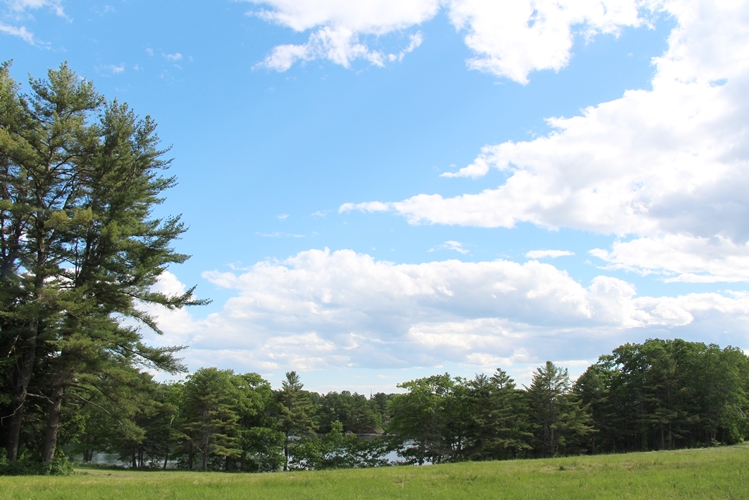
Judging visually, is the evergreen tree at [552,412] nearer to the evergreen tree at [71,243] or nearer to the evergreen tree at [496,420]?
the evergreen tree at [496,420]

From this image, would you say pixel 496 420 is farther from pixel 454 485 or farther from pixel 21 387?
pixel 21 387

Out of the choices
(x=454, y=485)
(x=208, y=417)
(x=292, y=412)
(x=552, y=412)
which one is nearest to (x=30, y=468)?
(x=454, y=485)

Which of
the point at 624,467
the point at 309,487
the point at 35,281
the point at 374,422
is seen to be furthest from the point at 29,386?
the point at 374,422

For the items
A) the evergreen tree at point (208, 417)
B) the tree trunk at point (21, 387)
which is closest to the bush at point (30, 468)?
the tree trunk at point (21, 387)

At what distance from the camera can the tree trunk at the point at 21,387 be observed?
67.4 feet

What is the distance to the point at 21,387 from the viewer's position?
2086cm

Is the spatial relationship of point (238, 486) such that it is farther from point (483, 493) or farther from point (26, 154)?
point (26, 154)

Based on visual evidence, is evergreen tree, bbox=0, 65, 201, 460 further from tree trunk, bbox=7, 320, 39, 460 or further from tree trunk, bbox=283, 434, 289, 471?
tree trunk, bbox=283, 434, 289, 471

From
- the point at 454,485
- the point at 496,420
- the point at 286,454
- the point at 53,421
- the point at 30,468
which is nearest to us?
the point at 454,485

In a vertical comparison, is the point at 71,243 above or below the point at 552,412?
above

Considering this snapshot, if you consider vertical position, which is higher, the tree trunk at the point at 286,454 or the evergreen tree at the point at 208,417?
the evergreen tree at the point at 208,417

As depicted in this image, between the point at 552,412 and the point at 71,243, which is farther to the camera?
the point at 552,412

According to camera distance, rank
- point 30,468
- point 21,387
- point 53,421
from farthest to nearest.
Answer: point 53,421 → point 21,387 → point 30,468

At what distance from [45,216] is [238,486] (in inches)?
579
